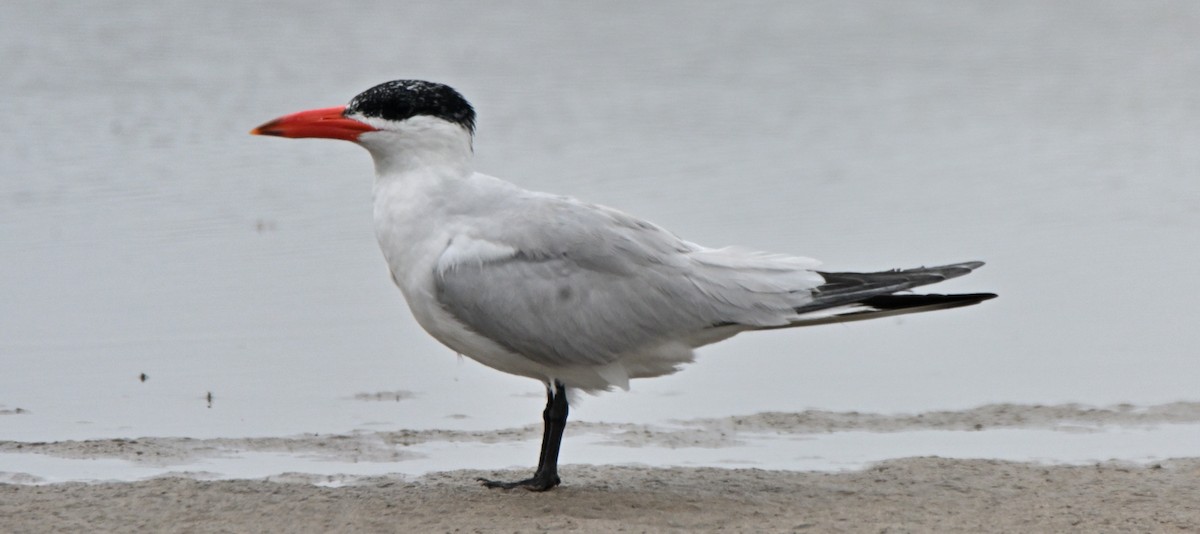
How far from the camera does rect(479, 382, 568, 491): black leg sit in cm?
559

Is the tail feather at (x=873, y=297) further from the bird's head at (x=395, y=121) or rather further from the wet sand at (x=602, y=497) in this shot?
the bird's head at (x=395, y=121)

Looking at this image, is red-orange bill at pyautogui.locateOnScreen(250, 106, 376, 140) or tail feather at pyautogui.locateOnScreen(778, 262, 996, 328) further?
red-orange bill at pyautogui.locateOnScreen(250, 106, 376, 140)

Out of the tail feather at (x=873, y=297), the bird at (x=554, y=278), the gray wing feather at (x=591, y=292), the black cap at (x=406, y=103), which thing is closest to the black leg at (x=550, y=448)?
the bird at (x=554, y=278)

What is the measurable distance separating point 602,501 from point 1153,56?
39.5ft

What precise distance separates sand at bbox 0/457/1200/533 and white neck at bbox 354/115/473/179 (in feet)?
3.35

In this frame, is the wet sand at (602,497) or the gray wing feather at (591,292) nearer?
the wet sand at (602,497)

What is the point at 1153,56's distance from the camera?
1606 centimetres

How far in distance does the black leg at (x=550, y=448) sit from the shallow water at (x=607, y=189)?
3.36 ft

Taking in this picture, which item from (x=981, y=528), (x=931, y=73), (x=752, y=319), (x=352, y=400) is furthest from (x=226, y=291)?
(x=931, y=73)

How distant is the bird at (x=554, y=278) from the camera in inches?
211

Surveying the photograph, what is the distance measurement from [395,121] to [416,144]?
0.32ft

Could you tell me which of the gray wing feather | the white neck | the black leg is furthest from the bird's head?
the black leg

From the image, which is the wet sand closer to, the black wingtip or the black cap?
the black wingtip

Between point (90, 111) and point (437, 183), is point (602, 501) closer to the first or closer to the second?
point (437, 183)
